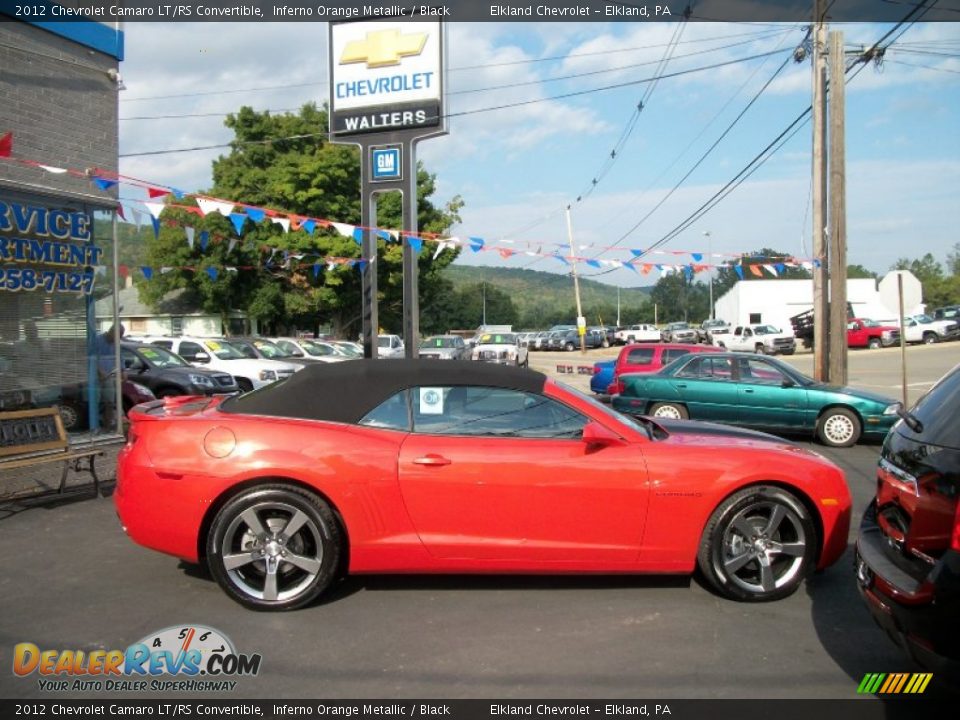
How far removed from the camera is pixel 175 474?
14.7 ft

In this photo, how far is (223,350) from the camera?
1905 centimetres

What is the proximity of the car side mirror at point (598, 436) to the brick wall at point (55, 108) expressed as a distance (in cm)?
739

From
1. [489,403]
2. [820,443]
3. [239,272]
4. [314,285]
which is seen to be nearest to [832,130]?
[820,443]

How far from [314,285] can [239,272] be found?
357 cm

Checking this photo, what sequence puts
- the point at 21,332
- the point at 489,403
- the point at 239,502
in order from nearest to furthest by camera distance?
the point at 239,502
the point at 489,403
the point at 21,332

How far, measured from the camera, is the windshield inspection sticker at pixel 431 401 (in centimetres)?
472

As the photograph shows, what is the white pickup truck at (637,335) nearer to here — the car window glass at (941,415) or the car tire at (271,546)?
the car tire at (271,546)

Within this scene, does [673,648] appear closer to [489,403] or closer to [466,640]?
[466,640]

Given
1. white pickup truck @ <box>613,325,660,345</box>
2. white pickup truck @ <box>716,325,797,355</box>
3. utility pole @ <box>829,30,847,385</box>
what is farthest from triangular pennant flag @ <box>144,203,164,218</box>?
white pickup truck @ <box>613,325,660,345</box>

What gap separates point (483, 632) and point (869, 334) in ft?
145

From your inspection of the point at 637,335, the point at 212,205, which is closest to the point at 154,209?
the point at 212,205

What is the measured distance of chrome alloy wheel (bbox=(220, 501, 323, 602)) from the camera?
4.45 metres

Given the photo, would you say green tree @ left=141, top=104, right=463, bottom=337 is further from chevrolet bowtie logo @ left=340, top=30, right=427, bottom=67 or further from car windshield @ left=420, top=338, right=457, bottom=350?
chevrolet bowtie logo @ left=340, top=30, right=427, bottom=67

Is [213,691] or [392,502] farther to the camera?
[392,502]
